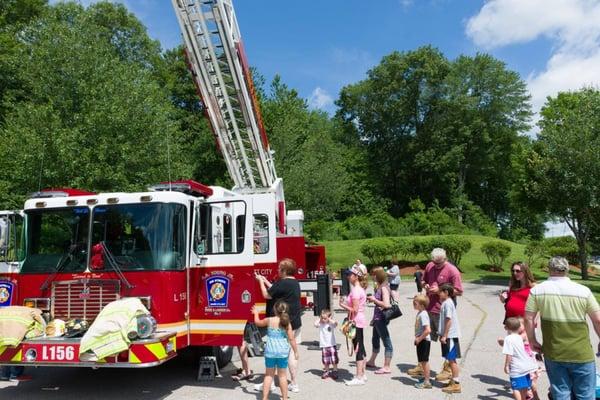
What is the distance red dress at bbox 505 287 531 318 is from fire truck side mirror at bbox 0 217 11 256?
6615 millimetres

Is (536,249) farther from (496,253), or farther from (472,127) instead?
(472,127)

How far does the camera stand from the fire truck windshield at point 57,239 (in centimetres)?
660

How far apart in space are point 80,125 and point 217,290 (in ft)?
39.8

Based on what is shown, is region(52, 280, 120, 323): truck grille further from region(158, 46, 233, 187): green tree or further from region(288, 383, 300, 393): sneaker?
region(158, 46, 233, 187): green tree

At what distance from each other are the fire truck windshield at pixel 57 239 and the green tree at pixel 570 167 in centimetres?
1575

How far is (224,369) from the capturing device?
305 inches

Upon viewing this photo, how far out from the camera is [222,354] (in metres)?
7.76

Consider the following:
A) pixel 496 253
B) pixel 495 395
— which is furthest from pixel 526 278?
pixel 496 253

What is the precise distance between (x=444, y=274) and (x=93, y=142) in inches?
527


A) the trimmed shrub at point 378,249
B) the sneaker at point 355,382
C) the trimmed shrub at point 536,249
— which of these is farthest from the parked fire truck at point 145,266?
the trimmed shrub at point 536,249

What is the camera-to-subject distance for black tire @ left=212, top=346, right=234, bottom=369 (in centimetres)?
737

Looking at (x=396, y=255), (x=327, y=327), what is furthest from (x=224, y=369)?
(x=396, y=255)

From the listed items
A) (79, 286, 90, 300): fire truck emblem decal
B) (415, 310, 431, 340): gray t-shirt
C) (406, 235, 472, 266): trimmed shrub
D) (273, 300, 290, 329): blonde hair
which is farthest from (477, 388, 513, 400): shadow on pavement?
(406, 235, 472, 266): trimmed shrub

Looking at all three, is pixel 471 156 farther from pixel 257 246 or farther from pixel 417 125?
pixel 257 246
